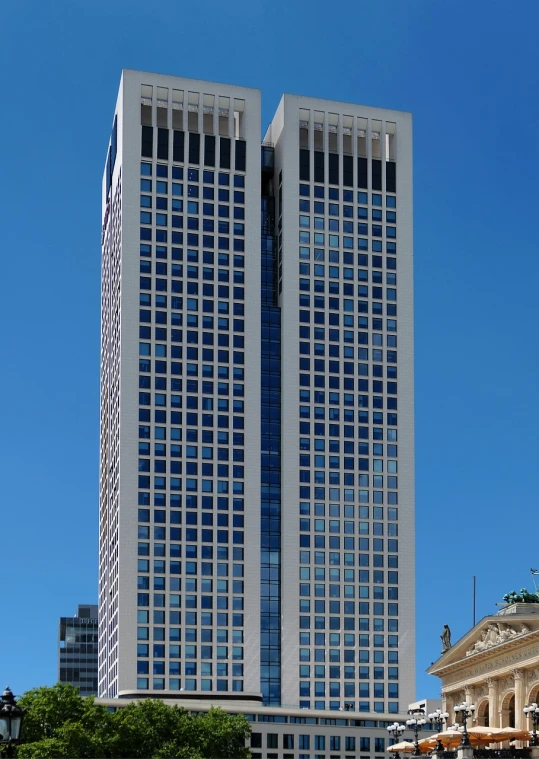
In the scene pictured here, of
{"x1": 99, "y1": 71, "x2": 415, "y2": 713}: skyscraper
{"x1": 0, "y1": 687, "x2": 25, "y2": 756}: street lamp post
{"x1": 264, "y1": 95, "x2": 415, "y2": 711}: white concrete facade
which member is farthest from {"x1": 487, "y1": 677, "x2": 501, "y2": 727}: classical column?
{"x1": 0, "y1": 687, "x2": 25, "y2": 756}: street lamp post

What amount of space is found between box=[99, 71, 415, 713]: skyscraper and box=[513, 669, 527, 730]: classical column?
51.1 m

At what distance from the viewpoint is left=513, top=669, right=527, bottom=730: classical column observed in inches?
4385

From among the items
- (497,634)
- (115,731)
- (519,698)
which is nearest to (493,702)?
(497,634)

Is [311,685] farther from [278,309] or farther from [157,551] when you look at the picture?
[278,309]

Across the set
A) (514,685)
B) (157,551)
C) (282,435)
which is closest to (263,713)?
(157,551)

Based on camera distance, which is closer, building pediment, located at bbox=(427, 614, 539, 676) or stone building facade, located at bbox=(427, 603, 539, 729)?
stone building facade, located at bbox=(427, 603, 539, 729)

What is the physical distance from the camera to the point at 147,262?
165 meters

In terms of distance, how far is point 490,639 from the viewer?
389ft

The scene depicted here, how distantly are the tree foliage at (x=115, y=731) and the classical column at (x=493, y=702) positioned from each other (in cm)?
2408

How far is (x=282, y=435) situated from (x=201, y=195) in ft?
101

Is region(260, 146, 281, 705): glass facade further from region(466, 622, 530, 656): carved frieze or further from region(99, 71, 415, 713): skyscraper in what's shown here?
region(466, 622, 530, 656): carved frieze

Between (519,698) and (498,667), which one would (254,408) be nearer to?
(498,667)

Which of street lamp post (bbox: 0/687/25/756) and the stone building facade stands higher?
the stone building facade

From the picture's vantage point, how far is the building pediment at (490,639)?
366 ft
